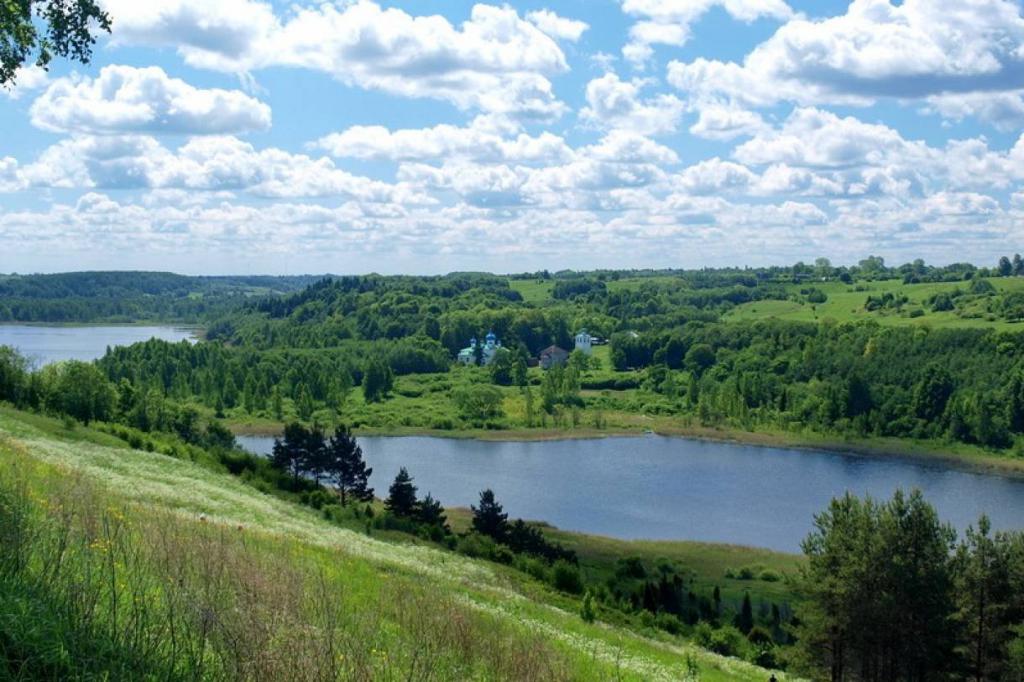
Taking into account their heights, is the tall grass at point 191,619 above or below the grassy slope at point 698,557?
above

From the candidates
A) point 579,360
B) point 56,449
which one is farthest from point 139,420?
point 579,360

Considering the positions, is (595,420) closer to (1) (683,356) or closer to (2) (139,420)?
(1) (683,356)

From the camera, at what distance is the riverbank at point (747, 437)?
332 feet

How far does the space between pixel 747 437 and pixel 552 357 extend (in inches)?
2773

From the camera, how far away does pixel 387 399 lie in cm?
13738

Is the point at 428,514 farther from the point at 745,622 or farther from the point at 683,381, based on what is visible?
the point at 683,381

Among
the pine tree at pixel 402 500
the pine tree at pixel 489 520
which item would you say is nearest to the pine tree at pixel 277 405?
the pine tree at pixel 402 500

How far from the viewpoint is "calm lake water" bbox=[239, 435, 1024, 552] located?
2633 inches

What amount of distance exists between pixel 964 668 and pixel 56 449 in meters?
30.5

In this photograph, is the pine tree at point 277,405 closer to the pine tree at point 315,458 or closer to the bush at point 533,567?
the pine tree at point 315,458

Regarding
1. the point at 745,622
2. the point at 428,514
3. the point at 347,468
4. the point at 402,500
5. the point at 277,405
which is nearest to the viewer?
the point at 745,622

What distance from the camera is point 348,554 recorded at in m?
18.8

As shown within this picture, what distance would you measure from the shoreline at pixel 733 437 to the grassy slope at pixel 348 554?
75490 millimetres

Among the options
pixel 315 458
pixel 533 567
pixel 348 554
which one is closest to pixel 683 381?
pixel 315 458
